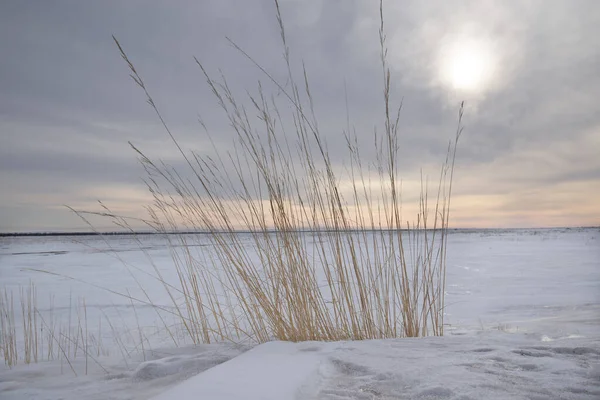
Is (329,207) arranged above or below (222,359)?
above

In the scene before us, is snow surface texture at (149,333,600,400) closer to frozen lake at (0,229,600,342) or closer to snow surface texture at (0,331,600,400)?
snow surface texture at (0,331,600,400)

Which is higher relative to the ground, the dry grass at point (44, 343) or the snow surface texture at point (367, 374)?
the snow surface texture at point (367, 374)

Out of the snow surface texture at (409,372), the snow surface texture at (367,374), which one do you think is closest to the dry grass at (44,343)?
the snow surface texture at (367,374)

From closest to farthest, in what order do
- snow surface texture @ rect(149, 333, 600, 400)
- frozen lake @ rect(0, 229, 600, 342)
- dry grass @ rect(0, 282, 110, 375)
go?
snow surface texture @ rect(149, 333, 600, 400) < dry grass @ rect(0, 282, 110, 375) < frozen lake @ rect(0, 229, 600, 342)

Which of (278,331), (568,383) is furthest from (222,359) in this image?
(568,383)

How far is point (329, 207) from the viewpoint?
1943 millimetres

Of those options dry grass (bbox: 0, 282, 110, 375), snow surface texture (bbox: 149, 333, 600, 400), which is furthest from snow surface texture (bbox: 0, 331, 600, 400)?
dry grass (bbox: 0, 282, 110, 375)

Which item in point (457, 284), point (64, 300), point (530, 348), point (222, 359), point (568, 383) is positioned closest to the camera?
point (568, 383)

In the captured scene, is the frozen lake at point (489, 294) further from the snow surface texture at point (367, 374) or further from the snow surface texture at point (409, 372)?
the snow surface texture at point (409, 372)

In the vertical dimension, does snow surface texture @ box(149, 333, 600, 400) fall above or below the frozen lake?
above

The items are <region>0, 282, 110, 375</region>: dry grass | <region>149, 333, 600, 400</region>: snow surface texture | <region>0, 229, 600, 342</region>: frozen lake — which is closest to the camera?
<region>149, 333, 600, 400</region>: snow surface texture

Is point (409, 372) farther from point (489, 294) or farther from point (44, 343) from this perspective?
point (489, 294)

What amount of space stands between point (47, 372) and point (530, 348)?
177cm

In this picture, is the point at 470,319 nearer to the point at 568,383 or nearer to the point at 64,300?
the point at 568,383
